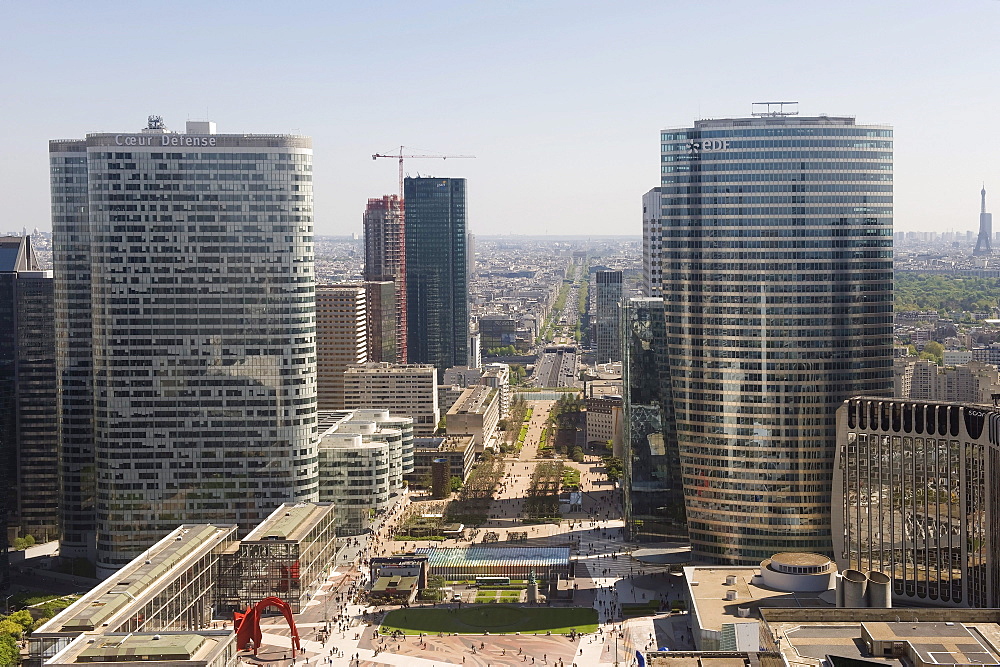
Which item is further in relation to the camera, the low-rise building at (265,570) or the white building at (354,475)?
the white building at (354,475)

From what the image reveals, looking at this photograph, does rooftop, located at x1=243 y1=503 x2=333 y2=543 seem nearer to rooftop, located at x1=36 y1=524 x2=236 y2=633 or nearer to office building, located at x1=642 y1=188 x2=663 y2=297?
rooftop, located at x1=36 y1=524 x2=236 y2=633

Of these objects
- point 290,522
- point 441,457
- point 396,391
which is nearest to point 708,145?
point 290,522

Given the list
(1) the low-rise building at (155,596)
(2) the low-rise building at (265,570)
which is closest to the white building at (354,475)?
(1) the low-rise building at (155,596)

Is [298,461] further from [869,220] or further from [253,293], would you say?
[869,220]

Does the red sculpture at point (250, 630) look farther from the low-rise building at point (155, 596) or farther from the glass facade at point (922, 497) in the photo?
the glass facade at point (922, 497)

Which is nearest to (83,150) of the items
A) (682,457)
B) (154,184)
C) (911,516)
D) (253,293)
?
(154,184)

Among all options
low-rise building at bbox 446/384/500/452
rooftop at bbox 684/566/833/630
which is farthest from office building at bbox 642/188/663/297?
rooftop at bbox 684/566/833/630
